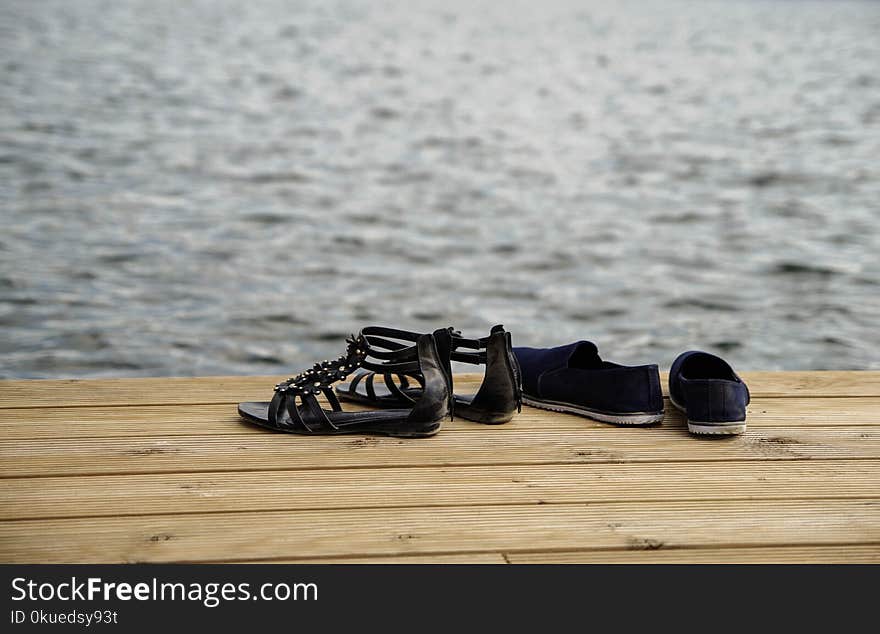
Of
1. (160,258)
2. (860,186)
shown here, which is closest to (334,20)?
(860,186)

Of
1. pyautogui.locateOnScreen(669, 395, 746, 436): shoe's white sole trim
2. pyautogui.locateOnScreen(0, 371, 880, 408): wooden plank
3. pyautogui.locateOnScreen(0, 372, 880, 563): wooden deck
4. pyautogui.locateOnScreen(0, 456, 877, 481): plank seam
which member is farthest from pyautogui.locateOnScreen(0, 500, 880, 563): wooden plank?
pyautogui.locateOnScreen(0, 371, 880, 408): wooden plank

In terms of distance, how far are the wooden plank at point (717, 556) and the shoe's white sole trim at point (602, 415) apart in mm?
520

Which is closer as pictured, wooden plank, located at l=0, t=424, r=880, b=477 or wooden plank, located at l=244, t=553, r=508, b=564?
→ wooden plank, located at l=244, t=553, r=508, b=564

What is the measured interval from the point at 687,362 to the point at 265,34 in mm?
13024

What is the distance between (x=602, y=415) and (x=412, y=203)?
15.1 feet

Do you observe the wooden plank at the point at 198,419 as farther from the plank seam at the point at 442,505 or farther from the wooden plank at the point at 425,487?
the plank seam at the point at 442,505

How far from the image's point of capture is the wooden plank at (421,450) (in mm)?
1833

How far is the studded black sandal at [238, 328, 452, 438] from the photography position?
1981 mm

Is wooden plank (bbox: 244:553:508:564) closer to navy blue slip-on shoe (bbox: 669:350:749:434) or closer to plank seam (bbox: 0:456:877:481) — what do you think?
plank seam (bbox: 0:456:877:481)

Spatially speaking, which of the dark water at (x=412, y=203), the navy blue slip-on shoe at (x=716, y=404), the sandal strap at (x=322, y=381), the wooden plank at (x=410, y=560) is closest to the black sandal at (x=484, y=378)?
the sandal strap at (x=322, y=381)

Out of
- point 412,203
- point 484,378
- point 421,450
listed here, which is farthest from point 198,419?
point 412,203

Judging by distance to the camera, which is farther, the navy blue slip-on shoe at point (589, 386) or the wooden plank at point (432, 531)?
the navy blue slip-on shoe at point (589, 386)

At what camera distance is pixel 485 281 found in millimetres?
5109

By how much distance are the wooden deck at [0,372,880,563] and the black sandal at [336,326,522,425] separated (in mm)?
38
